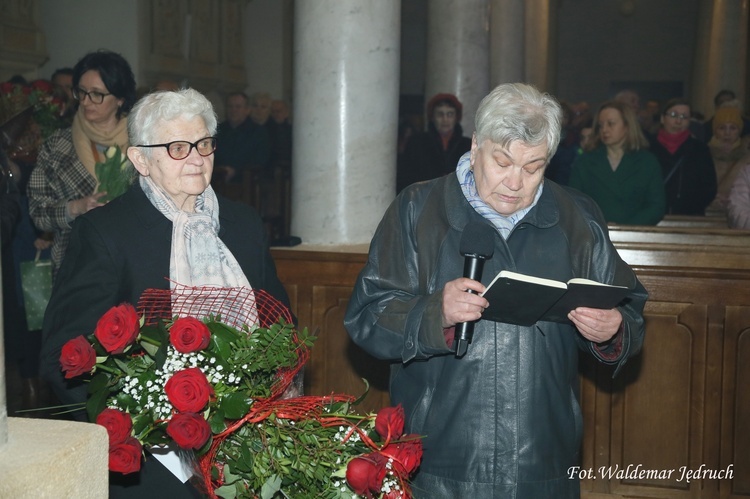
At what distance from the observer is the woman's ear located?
2.96 metres

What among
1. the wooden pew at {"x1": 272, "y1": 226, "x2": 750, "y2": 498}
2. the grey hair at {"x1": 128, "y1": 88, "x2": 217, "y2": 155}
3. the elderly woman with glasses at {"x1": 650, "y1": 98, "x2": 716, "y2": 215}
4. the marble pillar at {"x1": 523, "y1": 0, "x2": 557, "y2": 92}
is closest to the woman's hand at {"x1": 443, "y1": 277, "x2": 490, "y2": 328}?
the grey hair at {"x1": 128, "y1": 88, "x2": 217, "y2": 155}

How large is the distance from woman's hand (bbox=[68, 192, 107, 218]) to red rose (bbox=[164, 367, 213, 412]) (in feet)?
8.27

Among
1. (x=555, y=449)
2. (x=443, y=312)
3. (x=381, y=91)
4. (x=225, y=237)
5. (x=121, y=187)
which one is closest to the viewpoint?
(x=443, y=312)

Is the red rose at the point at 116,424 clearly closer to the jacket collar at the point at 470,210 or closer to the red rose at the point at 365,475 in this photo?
the red rose at the point at 365,475

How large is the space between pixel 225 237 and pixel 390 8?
302cm

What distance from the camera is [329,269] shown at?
5.26 m

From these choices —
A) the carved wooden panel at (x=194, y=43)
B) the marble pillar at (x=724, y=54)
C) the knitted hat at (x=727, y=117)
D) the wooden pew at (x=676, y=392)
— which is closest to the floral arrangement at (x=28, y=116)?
the wooden pew at (x=676, y=392)

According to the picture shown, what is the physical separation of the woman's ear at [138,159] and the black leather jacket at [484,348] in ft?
2.40

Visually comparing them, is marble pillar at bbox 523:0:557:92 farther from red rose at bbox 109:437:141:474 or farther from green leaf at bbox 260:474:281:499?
red rose at bbox 109:437:141:474

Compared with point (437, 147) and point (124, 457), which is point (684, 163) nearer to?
point (437, 147)

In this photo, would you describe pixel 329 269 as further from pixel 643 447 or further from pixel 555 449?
pixel 555 449

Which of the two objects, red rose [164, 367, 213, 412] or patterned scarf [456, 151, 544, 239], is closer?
red rose [164, 367, 213, 412]

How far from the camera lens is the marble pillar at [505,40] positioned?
1309 cm

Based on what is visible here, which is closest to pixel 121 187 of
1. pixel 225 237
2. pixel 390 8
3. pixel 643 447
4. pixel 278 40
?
pixel 225 237
